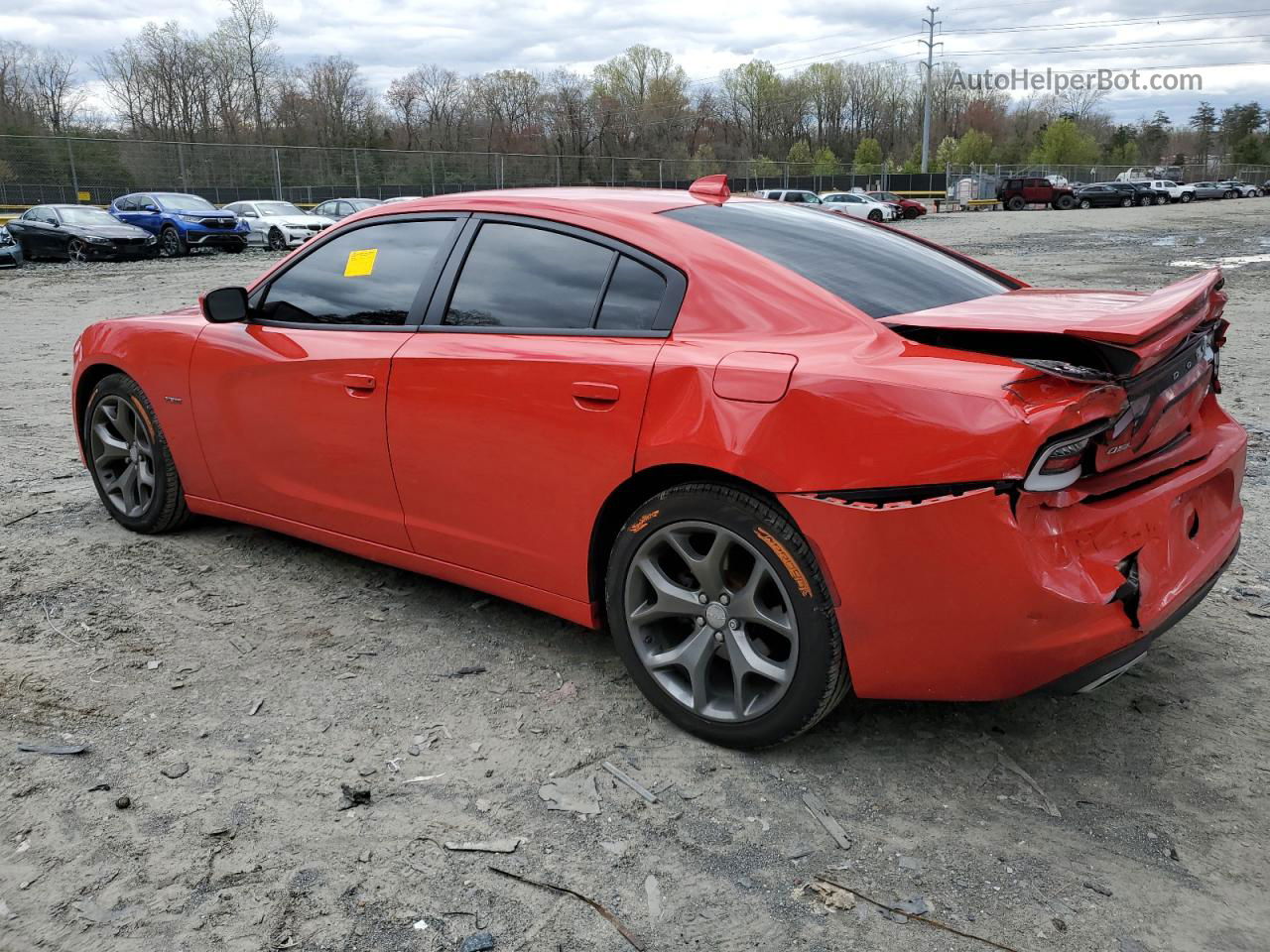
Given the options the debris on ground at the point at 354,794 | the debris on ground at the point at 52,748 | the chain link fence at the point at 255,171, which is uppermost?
the chain link fence at the point at 255,171

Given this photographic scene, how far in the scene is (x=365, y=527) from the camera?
3879mm

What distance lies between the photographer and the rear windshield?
3062 millimetres

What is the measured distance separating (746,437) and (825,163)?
90.2m

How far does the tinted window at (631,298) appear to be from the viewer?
122 inches

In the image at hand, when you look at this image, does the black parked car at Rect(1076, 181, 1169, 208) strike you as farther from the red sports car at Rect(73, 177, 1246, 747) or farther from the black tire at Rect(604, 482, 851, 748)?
the black tire at Rect(604, 482, 851, 748)

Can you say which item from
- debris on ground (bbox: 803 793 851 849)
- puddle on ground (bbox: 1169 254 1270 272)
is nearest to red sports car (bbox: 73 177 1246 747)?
debris on ground (bbox: 803 793 851 849)

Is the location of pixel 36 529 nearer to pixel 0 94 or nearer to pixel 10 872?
pixel 10 872

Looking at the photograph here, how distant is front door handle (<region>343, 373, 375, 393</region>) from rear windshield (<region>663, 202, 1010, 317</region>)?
1189 millimetres

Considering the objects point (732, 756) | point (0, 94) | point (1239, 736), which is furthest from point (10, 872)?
point (0, 94)

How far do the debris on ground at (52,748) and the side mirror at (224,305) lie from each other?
5.76 feet

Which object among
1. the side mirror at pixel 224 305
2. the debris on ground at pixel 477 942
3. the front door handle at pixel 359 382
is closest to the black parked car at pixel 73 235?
the side mirror at pixel 224 305

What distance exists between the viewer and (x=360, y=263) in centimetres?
393

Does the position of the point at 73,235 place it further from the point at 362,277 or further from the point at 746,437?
the point at 746,437

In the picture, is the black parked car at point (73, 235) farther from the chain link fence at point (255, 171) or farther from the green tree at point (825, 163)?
the green tree at point (825, 163)
